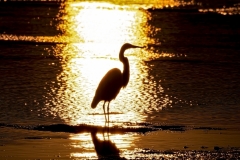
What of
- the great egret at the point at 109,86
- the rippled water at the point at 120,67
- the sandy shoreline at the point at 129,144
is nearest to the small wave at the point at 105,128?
the rippled water at the point at 120,67

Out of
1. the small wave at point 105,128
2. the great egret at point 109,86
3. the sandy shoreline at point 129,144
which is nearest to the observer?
the sandy shoreline at point 129,144

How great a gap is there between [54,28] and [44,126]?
1942 centimetres

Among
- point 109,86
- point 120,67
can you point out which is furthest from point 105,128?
point 120,67

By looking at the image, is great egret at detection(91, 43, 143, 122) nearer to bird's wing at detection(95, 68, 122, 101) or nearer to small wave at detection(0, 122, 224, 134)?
bird's wing at detection(95, 68, 122, 101)

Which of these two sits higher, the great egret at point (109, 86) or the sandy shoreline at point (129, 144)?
the great egret at point (109, 86)

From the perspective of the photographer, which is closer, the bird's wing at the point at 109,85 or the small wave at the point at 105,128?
the small wave at the point at 105,128

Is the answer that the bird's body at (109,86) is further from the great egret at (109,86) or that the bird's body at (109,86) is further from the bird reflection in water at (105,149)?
the bird reflection in water at (105,149)

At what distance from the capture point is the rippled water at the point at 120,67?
48.9 ft

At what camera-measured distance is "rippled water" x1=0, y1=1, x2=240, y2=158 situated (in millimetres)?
14891

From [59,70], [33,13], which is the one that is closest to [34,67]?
[59,70]

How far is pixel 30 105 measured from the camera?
55.4 ft

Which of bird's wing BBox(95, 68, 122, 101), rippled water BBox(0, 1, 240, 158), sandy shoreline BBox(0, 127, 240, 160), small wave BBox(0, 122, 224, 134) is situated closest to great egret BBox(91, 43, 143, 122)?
bird's wing BBox(95, 68, 122, 101)

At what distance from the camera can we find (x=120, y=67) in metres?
23.3

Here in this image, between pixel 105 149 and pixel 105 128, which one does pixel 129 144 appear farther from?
pixel 105 128
